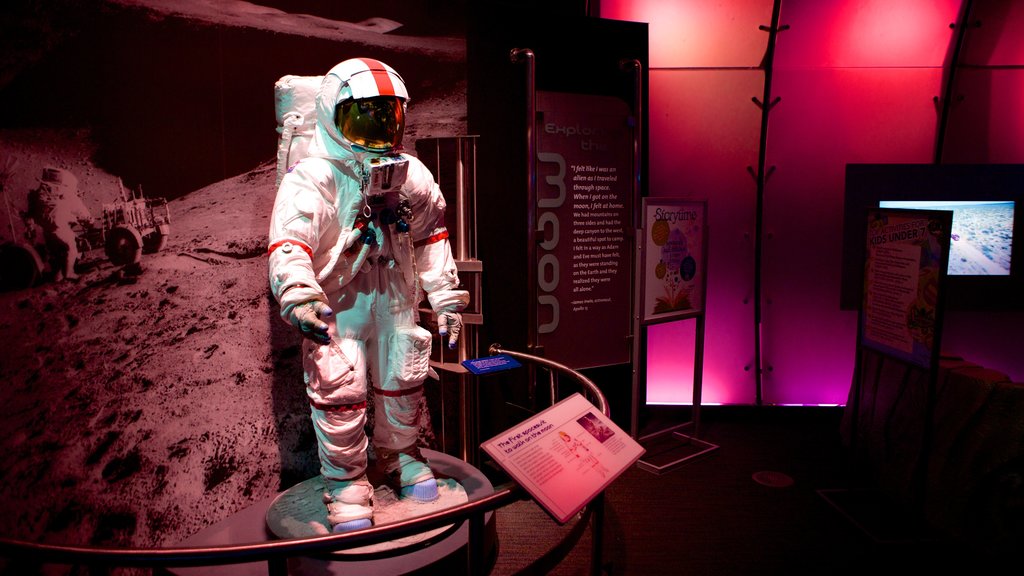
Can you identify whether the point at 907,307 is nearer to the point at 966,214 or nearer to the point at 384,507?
the point at 966,214

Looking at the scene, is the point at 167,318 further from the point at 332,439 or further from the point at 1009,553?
the point at 1009,553

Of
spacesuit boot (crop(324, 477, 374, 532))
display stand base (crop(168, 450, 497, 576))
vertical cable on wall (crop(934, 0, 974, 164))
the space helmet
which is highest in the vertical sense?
vertical cable on wall (crop(934, 0, 974, 164))

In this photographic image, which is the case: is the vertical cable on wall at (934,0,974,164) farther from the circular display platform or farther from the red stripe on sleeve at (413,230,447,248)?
the circular display platform

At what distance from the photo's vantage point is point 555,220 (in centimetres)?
374

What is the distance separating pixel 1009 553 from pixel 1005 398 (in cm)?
68

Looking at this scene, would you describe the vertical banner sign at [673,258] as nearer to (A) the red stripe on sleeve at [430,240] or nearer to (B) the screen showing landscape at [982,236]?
(B) the screen showing landscape at [982,236]

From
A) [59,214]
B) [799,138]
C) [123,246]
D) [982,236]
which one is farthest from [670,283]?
[59,214]

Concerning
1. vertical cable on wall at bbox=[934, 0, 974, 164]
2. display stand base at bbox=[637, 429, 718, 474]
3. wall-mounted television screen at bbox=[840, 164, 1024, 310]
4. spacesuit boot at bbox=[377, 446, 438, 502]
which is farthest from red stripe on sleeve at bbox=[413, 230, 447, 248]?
vertical cable on wall at bbox=[934, 0, 974, 164]

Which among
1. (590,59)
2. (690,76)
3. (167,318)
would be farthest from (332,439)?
(690,76)

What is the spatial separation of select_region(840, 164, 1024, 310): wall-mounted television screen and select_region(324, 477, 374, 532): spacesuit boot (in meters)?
3.22

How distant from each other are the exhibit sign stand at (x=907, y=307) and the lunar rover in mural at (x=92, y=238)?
3367 mm

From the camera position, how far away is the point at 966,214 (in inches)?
167

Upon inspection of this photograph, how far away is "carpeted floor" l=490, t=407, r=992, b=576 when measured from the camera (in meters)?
2.90

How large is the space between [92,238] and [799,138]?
4.32m
